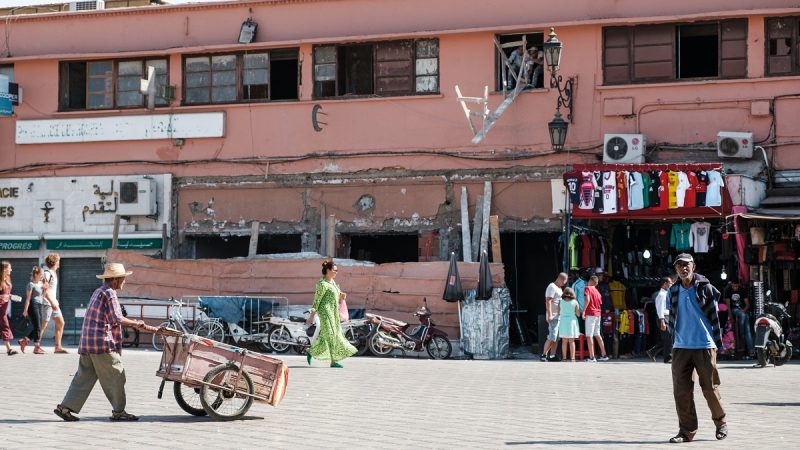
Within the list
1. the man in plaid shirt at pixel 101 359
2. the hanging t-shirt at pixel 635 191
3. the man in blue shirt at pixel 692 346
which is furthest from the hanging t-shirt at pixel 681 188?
the man in plaid shirt at pixel 101 359

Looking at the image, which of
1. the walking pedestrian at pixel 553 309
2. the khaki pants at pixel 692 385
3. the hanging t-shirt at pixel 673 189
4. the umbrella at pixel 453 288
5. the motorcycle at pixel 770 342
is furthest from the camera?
the umbrella at pixel 453 288

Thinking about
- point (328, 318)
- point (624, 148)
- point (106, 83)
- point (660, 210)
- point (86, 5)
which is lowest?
point (328, 318)

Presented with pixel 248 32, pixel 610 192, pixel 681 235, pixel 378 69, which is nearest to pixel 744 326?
pixel 681 235

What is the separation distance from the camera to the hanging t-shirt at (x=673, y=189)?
2230 centimetres

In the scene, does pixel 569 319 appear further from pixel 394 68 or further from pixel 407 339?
pixel 394 68

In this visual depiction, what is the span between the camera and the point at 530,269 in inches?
1107

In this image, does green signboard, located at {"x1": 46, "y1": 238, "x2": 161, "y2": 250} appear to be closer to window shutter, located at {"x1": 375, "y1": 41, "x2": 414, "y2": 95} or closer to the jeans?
window shutter, located at {"x1": 375, "y1": 41, "x2": 414, "y2": 95}

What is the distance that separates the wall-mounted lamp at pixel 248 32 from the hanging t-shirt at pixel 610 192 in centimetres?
862

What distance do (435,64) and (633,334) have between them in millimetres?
6873

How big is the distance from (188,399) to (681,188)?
Answer: 12.4 metres

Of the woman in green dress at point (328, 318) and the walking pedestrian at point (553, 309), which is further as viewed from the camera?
the walking pedestrian at point (553, 309)

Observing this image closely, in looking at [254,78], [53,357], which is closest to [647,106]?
[254,78]

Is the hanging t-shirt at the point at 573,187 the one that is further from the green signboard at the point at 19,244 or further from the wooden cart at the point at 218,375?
the green signboard at the point at 19,244

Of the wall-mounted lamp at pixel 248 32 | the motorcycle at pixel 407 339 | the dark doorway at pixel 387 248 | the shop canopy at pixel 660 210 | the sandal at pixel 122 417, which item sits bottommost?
the motorcycle at pixel 407 339
